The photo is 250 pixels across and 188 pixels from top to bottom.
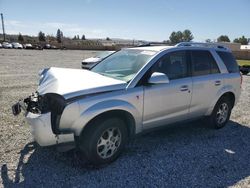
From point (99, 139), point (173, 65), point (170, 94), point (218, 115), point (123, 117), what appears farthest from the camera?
point (218, 115)

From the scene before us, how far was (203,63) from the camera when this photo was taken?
525 cm

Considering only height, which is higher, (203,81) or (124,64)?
(124,64)

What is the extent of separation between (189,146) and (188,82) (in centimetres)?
115

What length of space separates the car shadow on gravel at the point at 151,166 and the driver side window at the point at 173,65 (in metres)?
1.27

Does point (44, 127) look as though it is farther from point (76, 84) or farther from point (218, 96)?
point (218, 96)

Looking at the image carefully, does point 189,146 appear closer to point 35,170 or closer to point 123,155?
point 123,155

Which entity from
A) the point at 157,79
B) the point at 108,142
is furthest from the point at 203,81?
the point at 108,142

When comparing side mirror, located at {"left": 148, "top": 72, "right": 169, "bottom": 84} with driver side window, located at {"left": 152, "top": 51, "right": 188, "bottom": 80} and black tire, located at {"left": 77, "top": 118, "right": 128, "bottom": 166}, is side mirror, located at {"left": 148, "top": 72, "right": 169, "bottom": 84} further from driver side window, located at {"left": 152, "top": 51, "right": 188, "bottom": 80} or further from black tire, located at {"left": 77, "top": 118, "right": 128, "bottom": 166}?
black tire, located at {"left": 77, "top": 118, "right": 128, "bottom": 166}

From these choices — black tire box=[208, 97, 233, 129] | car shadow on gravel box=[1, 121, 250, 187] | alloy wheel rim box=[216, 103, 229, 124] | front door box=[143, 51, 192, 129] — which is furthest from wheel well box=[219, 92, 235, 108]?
front door box=[143, 51, 192, 129]

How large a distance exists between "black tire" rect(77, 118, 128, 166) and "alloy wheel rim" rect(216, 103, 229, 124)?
259 centimetres

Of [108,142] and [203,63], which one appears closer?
[108,142]

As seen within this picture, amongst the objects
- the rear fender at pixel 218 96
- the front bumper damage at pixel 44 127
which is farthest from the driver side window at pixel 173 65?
the front bumper damage at pixel 44 127

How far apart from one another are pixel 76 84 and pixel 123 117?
0.85 meters

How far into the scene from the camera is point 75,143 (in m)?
3.62
